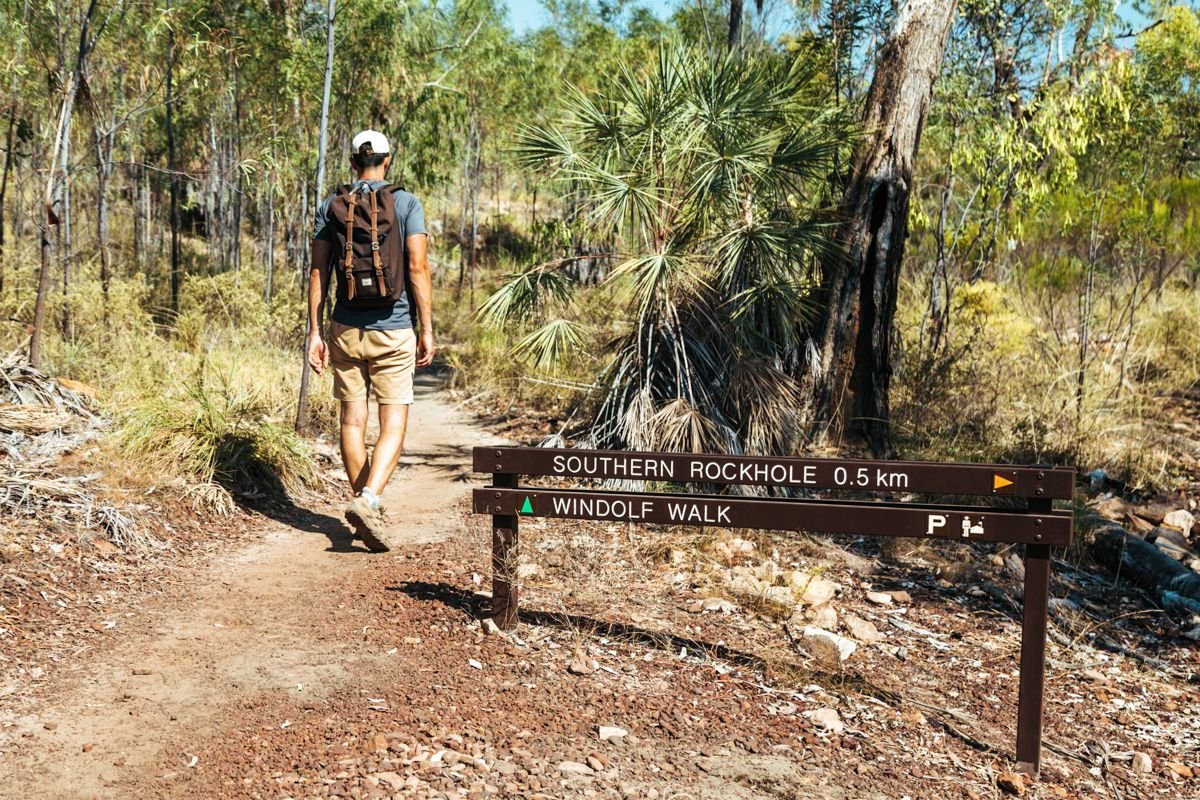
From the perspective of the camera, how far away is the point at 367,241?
5.22 meters

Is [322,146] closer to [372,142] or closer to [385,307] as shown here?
[372,142]

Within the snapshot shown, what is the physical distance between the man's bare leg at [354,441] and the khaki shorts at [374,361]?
0.20 ft

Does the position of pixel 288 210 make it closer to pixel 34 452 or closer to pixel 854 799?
pixel 34 452

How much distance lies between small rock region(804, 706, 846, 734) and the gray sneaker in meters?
2.33

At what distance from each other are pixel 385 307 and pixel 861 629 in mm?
2807

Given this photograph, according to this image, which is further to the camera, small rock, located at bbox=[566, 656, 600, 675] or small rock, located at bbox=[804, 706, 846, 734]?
small rock, located at bbox=[566, 656, 600, 675]

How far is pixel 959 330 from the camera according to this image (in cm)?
1170

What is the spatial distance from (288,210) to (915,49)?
10.9m

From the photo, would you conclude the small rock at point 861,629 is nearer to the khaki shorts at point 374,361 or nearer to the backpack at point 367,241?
the khaki shorts at point 374,361

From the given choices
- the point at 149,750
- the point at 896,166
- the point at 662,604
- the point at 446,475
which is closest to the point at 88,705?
the point at 149,750

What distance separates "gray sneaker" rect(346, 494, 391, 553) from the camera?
5199mm

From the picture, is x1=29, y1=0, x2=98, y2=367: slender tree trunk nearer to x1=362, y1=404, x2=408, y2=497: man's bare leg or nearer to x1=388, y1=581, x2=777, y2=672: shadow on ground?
x1=362, y1=404, x2=408, y2=497: man's bare leg

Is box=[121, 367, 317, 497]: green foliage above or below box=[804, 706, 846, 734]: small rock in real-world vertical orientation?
above

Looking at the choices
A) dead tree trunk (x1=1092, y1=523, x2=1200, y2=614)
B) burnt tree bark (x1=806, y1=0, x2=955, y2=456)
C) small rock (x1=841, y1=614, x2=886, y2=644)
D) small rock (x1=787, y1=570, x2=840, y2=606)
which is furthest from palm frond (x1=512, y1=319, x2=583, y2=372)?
dead tree trunk (x1=1092, y1=523, x2=1200, y2=614)
